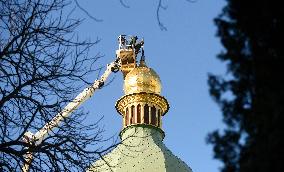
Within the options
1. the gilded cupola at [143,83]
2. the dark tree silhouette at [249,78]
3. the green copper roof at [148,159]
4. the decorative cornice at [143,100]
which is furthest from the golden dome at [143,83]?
the dark tree silhouette at [249,78]

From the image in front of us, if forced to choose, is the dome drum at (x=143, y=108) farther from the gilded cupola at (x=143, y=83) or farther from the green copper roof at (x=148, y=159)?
the green copper roof at (x=148, y=159)

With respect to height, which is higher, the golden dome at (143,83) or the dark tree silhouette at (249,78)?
the golden dome at (143,83)

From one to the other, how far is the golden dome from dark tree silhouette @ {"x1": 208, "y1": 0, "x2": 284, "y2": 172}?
23653 millimetres

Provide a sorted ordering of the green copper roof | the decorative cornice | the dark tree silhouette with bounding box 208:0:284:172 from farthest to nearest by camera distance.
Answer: the decorative cornice < the green copper roof < the dark tree silhouette with bounding box 208:0:284:172

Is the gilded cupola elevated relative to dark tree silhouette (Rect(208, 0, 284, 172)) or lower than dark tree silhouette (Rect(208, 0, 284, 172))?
elevated

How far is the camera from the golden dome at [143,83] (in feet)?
94.1

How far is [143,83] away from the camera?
2872 cm

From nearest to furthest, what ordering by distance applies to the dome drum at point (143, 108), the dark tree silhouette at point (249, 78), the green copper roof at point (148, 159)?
the dark tree silhouette at point (249, 78) → the green copper roof at point (148, 159) → the dome drum at point (143, 108)

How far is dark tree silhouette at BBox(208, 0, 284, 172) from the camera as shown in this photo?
4.53m

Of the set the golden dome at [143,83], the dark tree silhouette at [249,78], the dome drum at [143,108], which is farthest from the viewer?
the golden dome at [143,83]

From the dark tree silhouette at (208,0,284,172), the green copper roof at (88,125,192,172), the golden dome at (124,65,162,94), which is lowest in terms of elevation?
the dark tree silhouette at (208,0,284,172)

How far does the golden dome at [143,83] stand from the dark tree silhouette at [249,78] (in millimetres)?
23653

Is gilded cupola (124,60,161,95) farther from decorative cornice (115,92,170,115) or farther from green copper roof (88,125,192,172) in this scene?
green copper roof (88,125,192,172)

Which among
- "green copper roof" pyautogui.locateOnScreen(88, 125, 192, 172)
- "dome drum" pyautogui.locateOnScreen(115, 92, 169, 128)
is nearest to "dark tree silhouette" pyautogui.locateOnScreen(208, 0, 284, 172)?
Answer: "green copper roof" pyautogui.locateOnScreen(88, 125, 192, 172)
